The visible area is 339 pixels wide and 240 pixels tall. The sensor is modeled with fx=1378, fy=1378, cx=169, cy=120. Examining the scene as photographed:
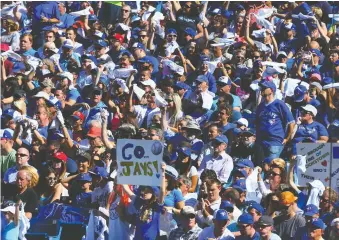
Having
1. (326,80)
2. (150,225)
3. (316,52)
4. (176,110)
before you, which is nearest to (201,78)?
(176,110)

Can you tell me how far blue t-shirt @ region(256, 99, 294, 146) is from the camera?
1563cm

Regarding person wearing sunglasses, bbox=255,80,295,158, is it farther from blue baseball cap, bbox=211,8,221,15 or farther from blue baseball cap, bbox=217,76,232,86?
blue baseball cap, bbox=211,8,221,15

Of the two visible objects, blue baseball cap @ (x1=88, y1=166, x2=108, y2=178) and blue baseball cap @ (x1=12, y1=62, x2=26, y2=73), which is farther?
blue baseball cap @ (x1=12, y1=62, x2=26, y2=73)

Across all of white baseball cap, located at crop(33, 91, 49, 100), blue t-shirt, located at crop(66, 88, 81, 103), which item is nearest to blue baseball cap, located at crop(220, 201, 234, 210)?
white baseball cap, located at crop(33, 91, 49, 100)

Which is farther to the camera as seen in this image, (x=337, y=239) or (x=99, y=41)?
(x=99, y=41)

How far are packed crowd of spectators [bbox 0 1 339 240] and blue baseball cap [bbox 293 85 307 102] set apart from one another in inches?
0.5

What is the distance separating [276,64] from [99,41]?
10.4ft

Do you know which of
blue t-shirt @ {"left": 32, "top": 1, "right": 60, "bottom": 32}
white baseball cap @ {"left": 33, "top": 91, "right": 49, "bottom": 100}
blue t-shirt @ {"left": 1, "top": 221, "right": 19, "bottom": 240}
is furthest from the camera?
blue t-shirt @ {"left": 32, "top": 1, "right": 60, "bottom": 32}

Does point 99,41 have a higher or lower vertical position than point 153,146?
lower

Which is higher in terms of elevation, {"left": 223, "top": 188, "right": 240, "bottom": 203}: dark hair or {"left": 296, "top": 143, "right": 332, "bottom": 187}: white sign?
{"left": 296, "top": 143, "right": 332, "bottom": 187}: white sign

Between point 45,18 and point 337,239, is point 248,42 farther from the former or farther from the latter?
point 337,239

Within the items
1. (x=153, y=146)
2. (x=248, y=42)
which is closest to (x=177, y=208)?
(x=153, y=146)

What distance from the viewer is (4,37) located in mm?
20078

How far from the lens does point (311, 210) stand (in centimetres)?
1306
